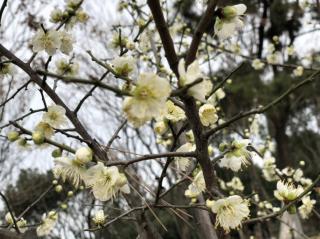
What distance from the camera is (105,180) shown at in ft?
4.85

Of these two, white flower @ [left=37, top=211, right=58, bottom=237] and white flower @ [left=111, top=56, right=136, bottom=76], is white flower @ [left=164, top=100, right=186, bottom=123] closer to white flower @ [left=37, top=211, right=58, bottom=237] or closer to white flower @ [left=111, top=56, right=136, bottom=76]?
white flower @ [left=111, top=56, right=136, bottom=76]

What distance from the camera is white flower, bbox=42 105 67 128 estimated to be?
6.09 feet

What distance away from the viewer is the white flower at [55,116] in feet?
6.09

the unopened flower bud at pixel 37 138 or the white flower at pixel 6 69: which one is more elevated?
the white flower at pixel 6 69

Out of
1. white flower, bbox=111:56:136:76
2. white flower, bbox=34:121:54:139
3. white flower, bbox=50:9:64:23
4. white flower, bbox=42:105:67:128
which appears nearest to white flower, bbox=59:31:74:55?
white flower, bbox=50:9:64:23

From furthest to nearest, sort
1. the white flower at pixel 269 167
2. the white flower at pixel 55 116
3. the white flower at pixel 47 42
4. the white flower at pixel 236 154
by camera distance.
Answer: the white flower at pixel 269 167 < the white flower at pixel 47 42 < the white flower at pixel 55 116 < the white flower at pixel 236 154

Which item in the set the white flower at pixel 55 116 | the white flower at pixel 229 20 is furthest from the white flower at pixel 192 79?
the white flower at pixel 55 116

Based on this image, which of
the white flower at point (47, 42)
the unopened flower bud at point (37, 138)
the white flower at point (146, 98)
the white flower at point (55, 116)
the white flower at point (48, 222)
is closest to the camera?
the white flower at point (146, 98)

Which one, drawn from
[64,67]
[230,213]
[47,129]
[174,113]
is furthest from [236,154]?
[64,67]

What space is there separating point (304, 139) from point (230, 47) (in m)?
12.9

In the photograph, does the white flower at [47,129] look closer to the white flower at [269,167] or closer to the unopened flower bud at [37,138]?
the unopened flower bud at [37,138]

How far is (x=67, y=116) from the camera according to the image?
1.96m

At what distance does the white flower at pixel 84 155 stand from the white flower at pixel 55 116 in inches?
17.6

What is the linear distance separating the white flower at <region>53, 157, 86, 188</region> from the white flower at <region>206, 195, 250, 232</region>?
397 mm
